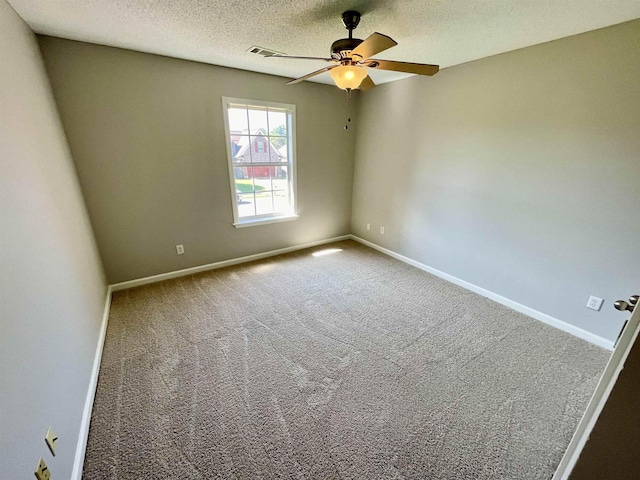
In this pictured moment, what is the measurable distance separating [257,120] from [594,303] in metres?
3.79

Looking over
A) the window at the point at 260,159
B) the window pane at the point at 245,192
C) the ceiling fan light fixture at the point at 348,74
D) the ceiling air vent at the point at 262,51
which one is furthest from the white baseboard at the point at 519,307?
the ceiling air vent at the point at 262,51

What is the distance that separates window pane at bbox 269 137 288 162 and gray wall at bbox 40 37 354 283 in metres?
0.21

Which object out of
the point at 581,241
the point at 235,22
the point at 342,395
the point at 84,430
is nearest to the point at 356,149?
the point at 235,22

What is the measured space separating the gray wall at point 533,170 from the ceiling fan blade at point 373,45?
163cm

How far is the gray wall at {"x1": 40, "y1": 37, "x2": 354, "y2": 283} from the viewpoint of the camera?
2.34 metres

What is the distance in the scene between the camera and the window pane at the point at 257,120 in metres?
3.25

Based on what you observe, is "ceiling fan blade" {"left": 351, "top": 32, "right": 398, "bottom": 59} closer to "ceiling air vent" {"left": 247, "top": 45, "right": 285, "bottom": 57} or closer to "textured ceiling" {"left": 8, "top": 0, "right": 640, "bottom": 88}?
"textured ceiling" {"left": 8, "top": 0, "right": 640, "bottom": 88}

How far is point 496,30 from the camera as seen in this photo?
1934 mm

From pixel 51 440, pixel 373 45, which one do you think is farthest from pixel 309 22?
pixel 51 440

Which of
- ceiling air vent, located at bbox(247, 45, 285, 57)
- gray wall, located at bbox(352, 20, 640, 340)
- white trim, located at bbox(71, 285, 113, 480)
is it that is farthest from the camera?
ceiling air vent, located at bbox(247, 45, 285, 57)

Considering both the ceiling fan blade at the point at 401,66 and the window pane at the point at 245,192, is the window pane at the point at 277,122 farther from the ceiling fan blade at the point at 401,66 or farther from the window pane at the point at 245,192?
the ceiling fan blade at the point at 401,66

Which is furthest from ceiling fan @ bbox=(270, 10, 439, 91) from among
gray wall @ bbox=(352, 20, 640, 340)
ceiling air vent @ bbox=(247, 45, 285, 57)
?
gray wall @ bbox=(352, 20, 640, 340)

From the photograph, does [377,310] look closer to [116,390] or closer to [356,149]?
[116,390]

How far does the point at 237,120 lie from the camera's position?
316 centimetres
